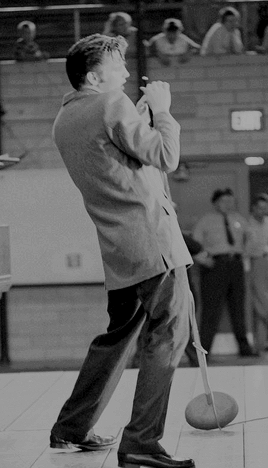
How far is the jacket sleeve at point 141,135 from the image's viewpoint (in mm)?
3250

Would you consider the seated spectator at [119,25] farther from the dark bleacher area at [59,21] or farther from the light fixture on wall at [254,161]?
the light fixture on wall at [254,161]

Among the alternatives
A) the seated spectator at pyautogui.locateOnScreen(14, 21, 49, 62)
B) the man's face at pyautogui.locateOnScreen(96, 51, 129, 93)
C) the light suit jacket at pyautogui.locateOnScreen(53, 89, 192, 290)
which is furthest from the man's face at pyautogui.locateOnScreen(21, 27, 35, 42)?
the light suit jacket at pyautogui.locateOnScreen(53, 89, 192, 290)

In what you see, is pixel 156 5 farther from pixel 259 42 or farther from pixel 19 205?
pixel 19 205

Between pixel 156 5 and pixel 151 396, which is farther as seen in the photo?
pixel 156 5

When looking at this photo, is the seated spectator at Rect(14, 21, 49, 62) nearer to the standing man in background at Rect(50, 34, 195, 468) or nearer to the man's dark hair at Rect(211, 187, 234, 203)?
the man's dark hair at Rect(211, 187, 234, 203)

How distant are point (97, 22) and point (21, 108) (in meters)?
1.07

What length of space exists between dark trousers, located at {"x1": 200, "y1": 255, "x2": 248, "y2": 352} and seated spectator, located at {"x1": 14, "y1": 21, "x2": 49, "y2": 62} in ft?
7.20

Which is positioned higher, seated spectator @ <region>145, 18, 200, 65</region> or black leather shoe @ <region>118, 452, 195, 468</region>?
seated spectator @ <region>145, 18, 200, 65</region>

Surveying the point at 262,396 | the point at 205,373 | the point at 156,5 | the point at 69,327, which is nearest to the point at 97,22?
the point at 156,5

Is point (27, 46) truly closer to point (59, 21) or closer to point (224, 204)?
point (59, 21)

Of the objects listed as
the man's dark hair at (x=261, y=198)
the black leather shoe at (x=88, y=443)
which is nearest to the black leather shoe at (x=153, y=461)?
the black leather shoe at (x=88, y=443)

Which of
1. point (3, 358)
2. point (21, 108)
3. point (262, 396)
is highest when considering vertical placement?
point (21, 108)

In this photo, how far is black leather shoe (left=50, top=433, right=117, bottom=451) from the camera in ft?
12.2

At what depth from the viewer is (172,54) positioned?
8.75m
